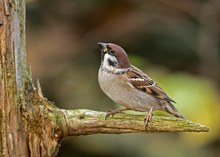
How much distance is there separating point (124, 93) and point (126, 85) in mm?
80

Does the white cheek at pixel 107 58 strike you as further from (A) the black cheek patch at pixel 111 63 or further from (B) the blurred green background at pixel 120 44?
(B) the blurred green background at pixel 120 44

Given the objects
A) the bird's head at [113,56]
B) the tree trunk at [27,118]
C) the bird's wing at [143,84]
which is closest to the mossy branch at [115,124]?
the tree trunk at [27,118]

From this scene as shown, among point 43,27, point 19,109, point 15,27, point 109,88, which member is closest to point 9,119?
point 19,109

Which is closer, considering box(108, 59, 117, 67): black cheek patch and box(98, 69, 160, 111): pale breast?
box(98, 69, 160, 111): pale breast

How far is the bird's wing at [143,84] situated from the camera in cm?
429

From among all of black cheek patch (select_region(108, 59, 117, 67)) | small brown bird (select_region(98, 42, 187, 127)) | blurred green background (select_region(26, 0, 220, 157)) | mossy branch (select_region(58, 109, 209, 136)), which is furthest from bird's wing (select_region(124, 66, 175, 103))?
blurred green background (select_region(26, 0, 220, 157))

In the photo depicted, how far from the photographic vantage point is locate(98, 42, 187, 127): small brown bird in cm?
412

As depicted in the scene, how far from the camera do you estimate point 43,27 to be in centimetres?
749

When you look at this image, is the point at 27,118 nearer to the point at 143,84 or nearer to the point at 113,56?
the point at 113,56

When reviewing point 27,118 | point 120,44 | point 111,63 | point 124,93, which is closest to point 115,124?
point 27,118

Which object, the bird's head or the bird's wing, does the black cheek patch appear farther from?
the bird's wing

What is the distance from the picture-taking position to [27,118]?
322 cm

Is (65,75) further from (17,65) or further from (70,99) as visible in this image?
(17,65)

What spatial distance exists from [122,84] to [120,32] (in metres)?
3.08
